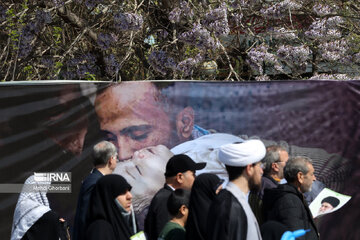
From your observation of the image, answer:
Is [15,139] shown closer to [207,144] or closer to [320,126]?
[207,144]

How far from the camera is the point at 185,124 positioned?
6.30m

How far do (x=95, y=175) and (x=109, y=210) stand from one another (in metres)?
0.79

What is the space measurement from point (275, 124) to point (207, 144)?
0.75 m

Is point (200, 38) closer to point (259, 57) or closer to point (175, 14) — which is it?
point (175, 14)

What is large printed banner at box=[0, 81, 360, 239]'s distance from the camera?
243 inches

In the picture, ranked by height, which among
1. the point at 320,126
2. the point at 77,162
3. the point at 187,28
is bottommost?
the point at 77,162

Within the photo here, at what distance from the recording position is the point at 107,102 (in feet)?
21.1

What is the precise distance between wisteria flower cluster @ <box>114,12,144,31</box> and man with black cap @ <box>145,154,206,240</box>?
3872 mm

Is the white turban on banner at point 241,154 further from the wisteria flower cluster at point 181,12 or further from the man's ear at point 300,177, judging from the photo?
the wisteria flower cluster at point 181,12

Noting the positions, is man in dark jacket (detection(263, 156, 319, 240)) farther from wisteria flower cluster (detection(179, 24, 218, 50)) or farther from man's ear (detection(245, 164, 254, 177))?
wisteria flower cluster (detection(179, 24, 218, 50))

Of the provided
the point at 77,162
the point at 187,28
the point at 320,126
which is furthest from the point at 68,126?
the point at 187,28

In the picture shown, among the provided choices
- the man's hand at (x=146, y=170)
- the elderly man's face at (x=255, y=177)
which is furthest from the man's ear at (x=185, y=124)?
the elderly man's face at (x=255, y=177)

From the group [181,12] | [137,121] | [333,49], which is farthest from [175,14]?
[137,121]

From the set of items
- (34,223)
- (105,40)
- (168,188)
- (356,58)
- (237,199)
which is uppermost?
(105,40)
